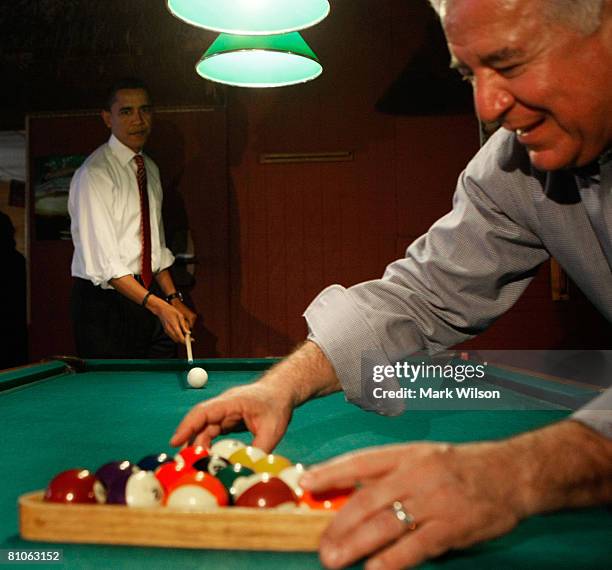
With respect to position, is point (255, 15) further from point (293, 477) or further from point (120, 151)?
point (293, 477)

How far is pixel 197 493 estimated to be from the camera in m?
0.80

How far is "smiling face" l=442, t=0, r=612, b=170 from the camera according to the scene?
1.06 m

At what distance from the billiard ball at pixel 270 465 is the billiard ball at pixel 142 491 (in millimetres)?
165

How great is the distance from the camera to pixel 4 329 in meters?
5.03

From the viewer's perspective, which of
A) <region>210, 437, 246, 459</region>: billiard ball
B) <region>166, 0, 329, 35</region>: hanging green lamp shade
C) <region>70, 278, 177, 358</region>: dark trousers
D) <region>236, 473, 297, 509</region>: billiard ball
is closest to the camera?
<region>236, 473, 297, 509</region>: billiard ball

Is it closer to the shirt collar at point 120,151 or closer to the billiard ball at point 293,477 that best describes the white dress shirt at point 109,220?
the shirt collar at point 120,151

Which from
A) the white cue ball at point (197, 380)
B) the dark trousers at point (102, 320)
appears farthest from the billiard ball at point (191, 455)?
the dark trousers at point (102, 320)

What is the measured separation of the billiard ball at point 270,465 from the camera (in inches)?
36.9

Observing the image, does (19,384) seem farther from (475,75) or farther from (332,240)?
(332,240)

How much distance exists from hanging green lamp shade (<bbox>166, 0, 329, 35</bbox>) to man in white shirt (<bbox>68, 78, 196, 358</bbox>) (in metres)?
1.38

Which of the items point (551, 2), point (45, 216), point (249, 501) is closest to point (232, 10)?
point (551, 2)

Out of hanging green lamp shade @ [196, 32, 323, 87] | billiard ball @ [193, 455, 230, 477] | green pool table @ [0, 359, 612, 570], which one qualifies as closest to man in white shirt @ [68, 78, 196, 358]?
hanging green lamp shade @ [196, 32, 323, 87]

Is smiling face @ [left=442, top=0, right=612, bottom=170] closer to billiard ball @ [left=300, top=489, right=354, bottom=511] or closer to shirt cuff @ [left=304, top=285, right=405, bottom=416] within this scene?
shirt cuff @ [left=304, top=285, right=405, bottom=416]

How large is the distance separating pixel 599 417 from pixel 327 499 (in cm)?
37
